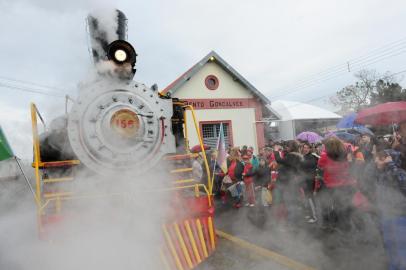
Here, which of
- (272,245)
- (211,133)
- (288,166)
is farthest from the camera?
(211,133)

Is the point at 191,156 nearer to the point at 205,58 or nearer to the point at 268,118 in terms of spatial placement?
the point at 205,58

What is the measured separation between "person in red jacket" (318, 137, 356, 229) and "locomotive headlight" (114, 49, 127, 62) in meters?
2.59

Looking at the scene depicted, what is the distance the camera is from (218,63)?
1330cm

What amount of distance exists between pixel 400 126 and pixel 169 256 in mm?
2482

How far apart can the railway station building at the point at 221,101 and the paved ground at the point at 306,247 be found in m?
7.41

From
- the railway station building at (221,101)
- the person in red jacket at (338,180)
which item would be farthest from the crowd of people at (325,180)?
the railway station building at (221,101)

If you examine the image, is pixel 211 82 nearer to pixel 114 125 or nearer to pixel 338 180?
pixel 338 180

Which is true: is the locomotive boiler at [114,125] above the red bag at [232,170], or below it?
above

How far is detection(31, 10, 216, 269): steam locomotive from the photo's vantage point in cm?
327

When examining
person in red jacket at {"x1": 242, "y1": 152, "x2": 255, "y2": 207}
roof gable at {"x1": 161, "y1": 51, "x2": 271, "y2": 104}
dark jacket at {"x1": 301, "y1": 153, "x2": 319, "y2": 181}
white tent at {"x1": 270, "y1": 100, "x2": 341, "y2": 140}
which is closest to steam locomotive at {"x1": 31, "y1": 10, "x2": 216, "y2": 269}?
dark jacket at {"x1": 301, "y1": 153, "x2": 319, "y2": 181}

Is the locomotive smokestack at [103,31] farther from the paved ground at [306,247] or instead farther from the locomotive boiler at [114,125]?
the paved ground at [306,247]

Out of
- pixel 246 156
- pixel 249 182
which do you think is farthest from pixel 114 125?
pixel 246 156

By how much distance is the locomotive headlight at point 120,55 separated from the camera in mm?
3419

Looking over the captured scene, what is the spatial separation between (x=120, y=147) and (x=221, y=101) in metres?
9.89
